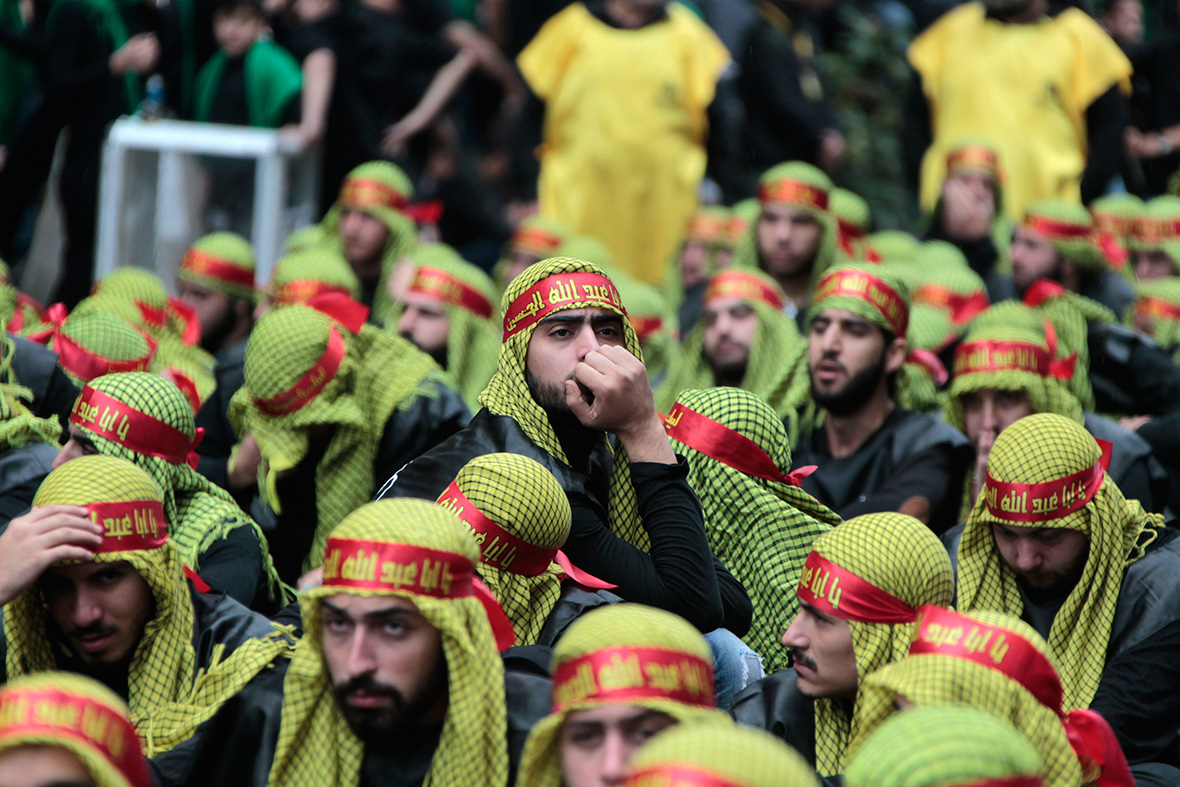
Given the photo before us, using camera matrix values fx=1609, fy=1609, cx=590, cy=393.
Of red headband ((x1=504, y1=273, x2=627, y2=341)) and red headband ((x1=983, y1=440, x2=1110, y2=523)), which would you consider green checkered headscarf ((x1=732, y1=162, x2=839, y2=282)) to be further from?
red headband ((x1=504, y1=273, x2=627, y2=341))

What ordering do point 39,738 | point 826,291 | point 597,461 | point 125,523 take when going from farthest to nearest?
1. point 826,291
2. point 597,461
3. point 125,523
4. point 39,738

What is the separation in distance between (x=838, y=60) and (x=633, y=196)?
2734 millimetres

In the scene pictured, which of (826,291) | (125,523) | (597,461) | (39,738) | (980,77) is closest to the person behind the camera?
(39,738)

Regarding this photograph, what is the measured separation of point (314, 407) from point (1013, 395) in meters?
2.59

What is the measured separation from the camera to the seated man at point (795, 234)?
8.16 meters

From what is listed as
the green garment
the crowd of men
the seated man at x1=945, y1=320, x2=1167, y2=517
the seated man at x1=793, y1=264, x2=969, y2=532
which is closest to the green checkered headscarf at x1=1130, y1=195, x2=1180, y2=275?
the crowd of men

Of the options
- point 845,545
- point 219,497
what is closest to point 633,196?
point 219,497

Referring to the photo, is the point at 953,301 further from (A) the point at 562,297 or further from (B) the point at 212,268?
(A) the point at 562,297

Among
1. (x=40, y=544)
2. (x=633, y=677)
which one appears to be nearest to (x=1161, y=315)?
(x=633, y=677)

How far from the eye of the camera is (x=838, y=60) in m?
12.2

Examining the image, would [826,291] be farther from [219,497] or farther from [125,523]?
[125,523]

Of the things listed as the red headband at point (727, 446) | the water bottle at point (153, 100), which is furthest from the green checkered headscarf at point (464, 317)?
the red headband at point (727, 446)

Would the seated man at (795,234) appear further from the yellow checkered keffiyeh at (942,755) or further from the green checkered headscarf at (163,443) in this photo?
the yellow checkered keffiyeh at (942,755)

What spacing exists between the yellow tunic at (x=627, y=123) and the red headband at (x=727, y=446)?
5.67 metres
